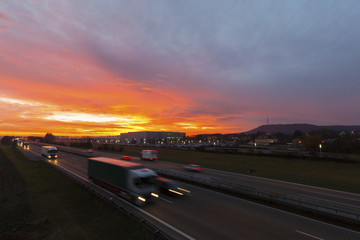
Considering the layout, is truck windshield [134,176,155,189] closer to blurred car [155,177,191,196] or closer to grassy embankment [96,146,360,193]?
blurred car [155,177,191,196]

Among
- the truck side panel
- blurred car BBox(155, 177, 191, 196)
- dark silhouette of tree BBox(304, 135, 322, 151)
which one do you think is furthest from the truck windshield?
dark silhouette of tree BBox(304, 135, 322, 151)

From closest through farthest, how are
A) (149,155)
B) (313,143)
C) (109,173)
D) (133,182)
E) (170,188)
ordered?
(133,182) → (170,188) → (109,173) → (149,155) → (313,143)

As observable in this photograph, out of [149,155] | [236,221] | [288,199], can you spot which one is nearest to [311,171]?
[288,199]

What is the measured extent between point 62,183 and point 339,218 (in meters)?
29.8

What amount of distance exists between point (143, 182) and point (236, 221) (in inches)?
325

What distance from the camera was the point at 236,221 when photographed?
13688 mm

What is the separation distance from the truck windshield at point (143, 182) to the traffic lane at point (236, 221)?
6.32 ft

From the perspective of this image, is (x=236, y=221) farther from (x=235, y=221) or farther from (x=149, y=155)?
(x=149, y=155)

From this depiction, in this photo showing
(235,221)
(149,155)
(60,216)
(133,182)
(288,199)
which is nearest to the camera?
(235,221)

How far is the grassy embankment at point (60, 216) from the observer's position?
11656 millimetres

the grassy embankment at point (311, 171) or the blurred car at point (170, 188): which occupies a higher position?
the blurred car at point (170, 188)

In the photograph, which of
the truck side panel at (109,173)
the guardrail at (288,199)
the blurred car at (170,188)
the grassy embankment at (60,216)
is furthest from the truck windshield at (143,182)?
the guardrail at (288,199)

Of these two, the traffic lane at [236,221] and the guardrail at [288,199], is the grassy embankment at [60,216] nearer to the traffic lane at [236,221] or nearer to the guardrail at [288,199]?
the traffic lane at [236,221]

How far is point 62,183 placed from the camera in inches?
952
